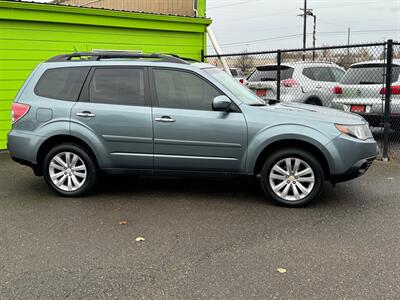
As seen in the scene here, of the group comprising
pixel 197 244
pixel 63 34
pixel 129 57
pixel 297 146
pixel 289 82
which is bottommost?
pixel 197 244

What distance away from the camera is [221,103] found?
205 inches

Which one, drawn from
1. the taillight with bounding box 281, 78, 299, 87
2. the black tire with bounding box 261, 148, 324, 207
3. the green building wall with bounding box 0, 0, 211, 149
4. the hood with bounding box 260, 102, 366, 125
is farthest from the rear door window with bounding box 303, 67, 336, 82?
the black tire with bounding box 261, 148, 324, 207

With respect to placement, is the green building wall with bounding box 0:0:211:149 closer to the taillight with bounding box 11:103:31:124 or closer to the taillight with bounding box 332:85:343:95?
the taillight with bounding box 11:103:31:124

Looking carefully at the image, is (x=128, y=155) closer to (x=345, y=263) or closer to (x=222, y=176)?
(x=222, y=176)

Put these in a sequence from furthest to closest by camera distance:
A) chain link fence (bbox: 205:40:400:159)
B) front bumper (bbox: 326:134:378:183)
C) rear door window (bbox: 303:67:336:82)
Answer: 1. rear door window (bbox: 303:67:336:82)
2. chain link fence (bbox: 205:40:400:159)
3. front bumper (bbox: 326:134:378:183)

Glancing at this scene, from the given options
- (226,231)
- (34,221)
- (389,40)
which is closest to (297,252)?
(226,231)

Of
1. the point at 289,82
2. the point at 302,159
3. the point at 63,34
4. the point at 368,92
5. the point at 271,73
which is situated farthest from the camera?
the point at 271,73

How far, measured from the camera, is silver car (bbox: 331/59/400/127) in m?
8.78

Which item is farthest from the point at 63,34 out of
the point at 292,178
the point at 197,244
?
Result: the point at 197,244

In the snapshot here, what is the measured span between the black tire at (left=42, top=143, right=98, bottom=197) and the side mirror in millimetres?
1699

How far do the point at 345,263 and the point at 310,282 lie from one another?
1.67 feet

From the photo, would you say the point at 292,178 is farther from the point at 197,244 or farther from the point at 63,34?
the point at 63,34

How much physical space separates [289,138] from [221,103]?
2.86 feet

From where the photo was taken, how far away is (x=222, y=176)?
5422 mm
